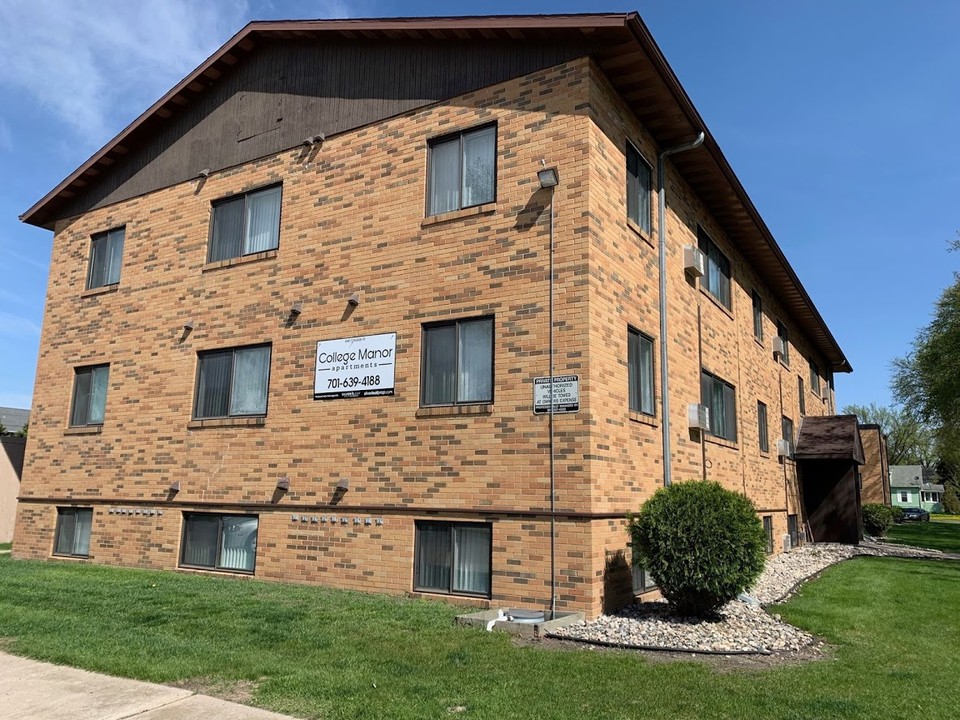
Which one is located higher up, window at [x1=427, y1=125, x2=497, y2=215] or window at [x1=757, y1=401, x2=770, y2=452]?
window at [x1=427, y1=125, x2=497, y2=215]

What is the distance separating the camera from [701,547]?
29.1ft

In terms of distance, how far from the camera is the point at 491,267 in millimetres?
10734

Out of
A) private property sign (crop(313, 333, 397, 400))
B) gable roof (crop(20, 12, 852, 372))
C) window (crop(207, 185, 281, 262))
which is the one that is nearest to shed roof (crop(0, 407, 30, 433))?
gable roof (crop(20, 12, 852, 372))

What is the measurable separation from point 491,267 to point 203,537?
6975 millimetres

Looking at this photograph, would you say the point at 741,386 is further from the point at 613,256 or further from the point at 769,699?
the point at 769,699

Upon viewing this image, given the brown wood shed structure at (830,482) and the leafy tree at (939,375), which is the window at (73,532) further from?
the leafy tree at (939,375)

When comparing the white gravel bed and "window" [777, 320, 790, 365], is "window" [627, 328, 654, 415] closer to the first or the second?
the white gravel bed

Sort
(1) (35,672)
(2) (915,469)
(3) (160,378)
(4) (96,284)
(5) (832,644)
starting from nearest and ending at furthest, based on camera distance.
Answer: (1) (35,672), (5) (832,644), (3) (160,378), (4) (96,284), (2) (915,469)

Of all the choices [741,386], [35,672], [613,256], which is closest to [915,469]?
[741,386]

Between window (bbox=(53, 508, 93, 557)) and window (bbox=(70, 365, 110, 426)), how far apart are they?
176 centimetres

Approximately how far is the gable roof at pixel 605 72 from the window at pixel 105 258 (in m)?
1.44

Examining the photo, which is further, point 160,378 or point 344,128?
point 160,378

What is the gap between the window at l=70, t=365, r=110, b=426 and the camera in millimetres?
15398

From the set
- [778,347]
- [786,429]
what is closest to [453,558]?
[778,347]
